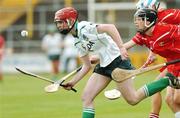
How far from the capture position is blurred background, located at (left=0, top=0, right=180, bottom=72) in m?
36.4

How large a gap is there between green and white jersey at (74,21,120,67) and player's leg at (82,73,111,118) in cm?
25

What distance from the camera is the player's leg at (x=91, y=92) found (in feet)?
37.9

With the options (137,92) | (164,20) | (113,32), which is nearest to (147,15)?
(113,32)

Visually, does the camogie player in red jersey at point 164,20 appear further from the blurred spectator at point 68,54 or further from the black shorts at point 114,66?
the blurred spectator at point 68,54

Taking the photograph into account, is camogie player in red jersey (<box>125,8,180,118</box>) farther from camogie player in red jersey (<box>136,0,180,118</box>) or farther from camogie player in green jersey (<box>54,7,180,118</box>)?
camogie player in green jersey (<box>54,7,180,118</box>)

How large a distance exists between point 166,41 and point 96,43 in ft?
3.65

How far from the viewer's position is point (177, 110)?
1190 centimetres

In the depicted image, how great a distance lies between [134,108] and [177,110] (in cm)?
528

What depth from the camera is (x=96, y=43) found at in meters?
11.5

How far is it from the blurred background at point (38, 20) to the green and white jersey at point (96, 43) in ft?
75.4

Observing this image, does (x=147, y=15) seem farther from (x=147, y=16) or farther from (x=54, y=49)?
(x=54, y=49)

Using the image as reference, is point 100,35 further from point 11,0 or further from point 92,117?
point 11,0

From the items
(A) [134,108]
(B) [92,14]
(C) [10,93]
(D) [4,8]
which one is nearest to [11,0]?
(D) [4,8]

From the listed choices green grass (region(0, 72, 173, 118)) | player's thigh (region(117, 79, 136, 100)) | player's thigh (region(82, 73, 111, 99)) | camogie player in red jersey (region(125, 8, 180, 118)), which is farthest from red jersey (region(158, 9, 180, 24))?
green grass (region(0, 72, 173, 118))
